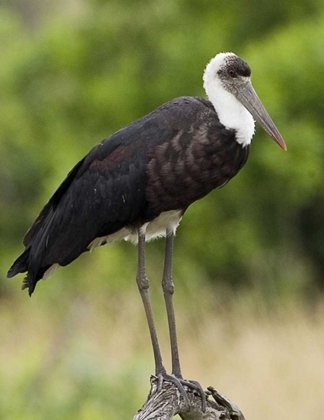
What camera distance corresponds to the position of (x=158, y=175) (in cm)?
588

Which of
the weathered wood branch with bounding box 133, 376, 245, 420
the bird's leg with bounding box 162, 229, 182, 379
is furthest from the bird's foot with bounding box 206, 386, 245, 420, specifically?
the bird's leg with bounding box 162, 229, 182, 379

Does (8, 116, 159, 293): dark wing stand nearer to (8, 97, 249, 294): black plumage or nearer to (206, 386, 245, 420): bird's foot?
(8, 97, 249, 294): black plumage

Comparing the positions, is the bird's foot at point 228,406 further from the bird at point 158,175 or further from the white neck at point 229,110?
the white neck at point 229,110

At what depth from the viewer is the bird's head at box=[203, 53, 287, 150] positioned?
603 cm

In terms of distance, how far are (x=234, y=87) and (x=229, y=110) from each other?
217mm

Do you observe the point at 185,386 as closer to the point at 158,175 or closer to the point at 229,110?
the point at 158,175

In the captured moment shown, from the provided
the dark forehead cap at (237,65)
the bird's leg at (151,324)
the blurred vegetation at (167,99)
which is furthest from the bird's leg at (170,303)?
the blurred vegetation at (167,99)

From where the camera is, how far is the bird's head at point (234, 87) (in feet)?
19.8

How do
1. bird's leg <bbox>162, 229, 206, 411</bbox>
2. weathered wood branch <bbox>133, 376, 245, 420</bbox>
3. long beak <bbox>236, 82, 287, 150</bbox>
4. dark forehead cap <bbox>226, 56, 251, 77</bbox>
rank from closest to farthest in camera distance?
weathered wood branch <bbox>133, 376, 245, 420</bbox>, bird's leg <bbox>162, 229, 206, 411</bbox>, long beak <bbox>236, 82, 287, 150</bbox>, dark forehead cap <bbox>226, 56, 251, 77</bbox>

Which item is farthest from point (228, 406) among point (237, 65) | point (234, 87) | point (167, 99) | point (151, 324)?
point (167, 99)

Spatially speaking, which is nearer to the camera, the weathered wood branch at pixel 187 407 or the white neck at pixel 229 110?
the weathered wood branch at pixel 187 407

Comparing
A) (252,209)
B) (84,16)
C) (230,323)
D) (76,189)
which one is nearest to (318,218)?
(252,209)

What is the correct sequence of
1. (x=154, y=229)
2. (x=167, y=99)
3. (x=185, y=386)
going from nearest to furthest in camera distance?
(x=185, y=386) → (x=154, y=229) → (x=167, y=99)

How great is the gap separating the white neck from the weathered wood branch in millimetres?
1436
